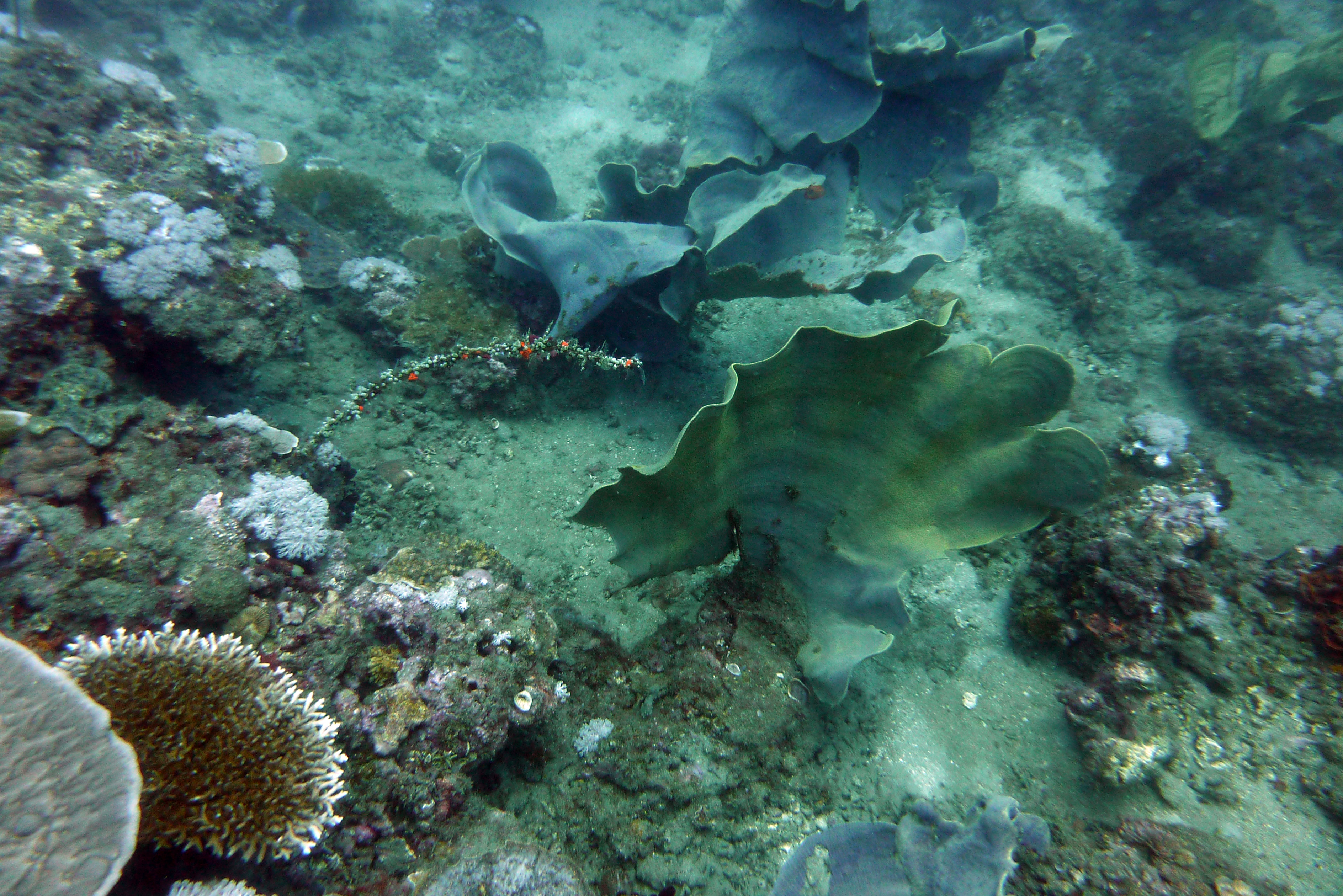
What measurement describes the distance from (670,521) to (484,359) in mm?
2186

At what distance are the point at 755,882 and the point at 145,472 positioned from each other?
143 inches

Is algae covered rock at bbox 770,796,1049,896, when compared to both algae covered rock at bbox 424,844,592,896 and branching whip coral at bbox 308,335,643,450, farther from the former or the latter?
branching whip coral at bbox 308,335,643,450

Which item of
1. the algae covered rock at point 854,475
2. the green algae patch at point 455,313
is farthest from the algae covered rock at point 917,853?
the green algae patch at point 455,313

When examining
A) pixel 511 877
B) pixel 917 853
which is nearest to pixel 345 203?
pixel 511 877

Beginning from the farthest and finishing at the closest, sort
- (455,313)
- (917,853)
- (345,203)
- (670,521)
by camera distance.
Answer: (345,203) < (455,313) < (670,521) < (917,853)

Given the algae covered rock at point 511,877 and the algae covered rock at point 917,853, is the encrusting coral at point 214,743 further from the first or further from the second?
the algae covered rock at point 917,853

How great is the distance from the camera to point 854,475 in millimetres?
2822

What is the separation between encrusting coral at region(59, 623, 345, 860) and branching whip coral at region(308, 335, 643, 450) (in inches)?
75.8

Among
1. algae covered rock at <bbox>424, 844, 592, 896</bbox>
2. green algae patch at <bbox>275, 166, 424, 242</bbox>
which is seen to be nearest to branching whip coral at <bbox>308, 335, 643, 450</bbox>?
green algae patch at <bbox>275, 166, 424, 242</bbox>

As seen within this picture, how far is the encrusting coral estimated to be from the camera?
1.87 metres

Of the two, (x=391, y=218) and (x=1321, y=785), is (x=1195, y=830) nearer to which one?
(x=1321, y=785)

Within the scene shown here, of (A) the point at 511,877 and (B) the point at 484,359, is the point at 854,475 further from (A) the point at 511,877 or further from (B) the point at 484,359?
(B) the point at 484,359

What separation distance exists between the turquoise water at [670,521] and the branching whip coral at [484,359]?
0.15 feet

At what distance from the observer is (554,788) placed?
8.09ft
